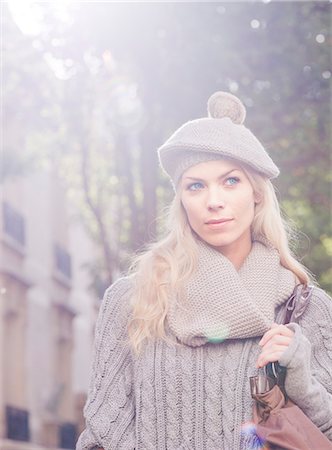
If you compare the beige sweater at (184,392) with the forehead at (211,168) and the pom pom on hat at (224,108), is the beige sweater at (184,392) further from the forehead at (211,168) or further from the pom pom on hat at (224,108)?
the pom pom on hat at (224,108)

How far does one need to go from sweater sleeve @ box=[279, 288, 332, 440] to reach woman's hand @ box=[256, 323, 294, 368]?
0.02 metres

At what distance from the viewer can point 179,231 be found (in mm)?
4672

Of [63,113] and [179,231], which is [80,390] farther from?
[179,231]

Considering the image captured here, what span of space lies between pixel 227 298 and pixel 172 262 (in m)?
0.30

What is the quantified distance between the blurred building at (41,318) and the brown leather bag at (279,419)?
1362 centimetres

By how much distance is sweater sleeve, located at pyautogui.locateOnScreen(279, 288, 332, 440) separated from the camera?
4082 millimetres

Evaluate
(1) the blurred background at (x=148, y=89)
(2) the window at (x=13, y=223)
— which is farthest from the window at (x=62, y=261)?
(1) the blurred background at (x=148, y=89)

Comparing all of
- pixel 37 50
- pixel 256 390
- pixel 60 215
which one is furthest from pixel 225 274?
pixel 60 215

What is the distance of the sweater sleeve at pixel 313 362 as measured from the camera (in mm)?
4082

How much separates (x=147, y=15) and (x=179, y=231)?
8.71 m

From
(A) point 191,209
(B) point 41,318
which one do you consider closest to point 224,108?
(A) point 191,209

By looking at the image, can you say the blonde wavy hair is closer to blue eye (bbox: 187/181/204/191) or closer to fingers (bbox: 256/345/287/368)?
blue eye (bbox: 187/181/204/191)

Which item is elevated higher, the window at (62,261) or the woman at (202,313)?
the window at (62,261)

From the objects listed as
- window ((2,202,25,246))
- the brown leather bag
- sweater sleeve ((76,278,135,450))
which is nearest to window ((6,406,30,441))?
window ((2,202,25,246))
